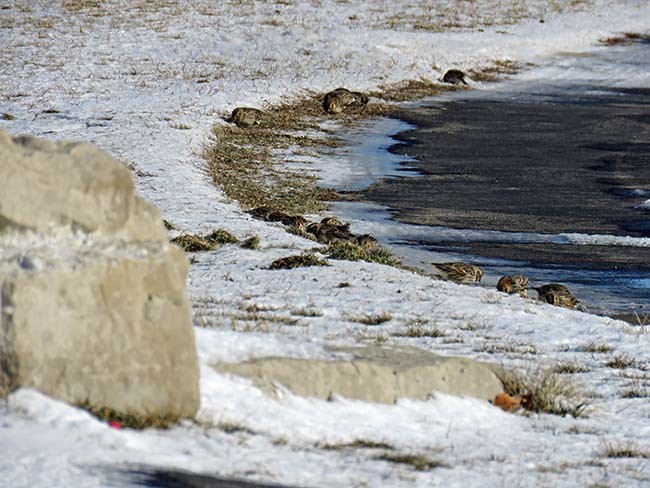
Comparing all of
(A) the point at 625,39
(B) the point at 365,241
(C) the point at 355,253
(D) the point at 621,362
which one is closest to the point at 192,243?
(C) the point at 355,253

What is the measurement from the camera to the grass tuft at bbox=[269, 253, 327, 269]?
11523 millimetres

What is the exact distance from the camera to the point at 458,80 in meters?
30.7

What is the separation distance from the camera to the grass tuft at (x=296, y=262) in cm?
1152

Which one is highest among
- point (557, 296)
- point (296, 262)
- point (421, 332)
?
point (421, 332)

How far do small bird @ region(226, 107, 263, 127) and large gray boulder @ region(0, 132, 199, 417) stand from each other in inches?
641

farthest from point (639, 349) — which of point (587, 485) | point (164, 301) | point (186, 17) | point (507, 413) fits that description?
point (186, 17)

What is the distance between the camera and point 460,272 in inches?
495

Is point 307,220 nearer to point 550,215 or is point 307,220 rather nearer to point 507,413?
point 550,215

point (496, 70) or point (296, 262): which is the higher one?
point (296, 262)

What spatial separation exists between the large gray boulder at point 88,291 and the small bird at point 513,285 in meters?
6.34

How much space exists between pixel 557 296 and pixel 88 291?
6.81 metres

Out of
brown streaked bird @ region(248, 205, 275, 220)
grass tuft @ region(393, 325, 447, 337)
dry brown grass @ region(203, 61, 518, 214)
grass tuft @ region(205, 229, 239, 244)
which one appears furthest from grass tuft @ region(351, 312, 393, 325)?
dry brown grass @ region(203, 61, 518, 214)

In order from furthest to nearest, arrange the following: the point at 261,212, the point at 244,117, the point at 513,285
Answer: the point at 244,117 < the point at 261,212 < the point at 513,285

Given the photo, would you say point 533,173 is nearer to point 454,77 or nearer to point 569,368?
point 454,77
